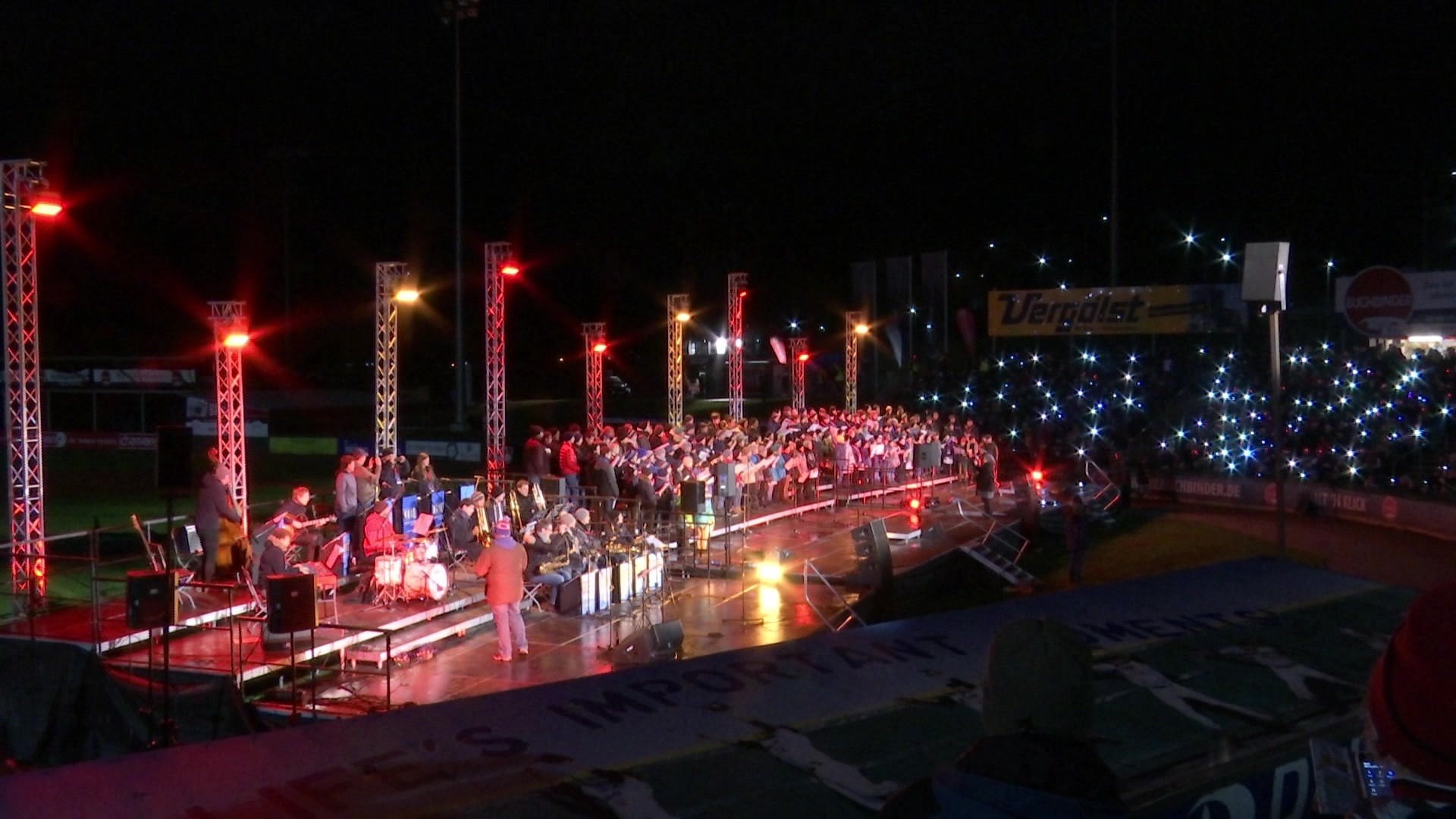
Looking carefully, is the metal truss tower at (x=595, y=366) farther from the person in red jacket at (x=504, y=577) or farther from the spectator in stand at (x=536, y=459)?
the person in red jacket at (x=504, y=577)

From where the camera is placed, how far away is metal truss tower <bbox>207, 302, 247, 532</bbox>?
16.3m

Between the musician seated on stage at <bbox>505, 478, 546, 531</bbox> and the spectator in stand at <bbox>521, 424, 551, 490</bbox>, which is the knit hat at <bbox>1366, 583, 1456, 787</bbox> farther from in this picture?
the spectator in stand at <bbox>521, 424, 551, 490</bbox>

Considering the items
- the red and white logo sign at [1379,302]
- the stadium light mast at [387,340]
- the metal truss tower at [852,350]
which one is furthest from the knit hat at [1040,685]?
the metal truss tower at [852,350]

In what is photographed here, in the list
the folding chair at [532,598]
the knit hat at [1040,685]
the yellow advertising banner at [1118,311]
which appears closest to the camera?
the knit hat at [1040,685]

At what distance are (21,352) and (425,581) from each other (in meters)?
5.79

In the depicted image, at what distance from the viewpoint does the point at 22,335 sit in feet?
47.0

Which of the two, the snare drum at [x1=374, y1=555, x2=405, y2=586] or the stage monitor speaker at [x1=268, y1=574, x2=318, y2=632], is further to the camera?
the snare drum at [x1=374, y1=555, x2=405, y2=586]

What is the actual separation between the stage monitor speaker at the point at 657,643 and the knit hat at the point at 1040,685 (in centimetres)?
958

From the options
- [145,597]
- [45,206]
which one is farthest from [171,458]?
[45,206]

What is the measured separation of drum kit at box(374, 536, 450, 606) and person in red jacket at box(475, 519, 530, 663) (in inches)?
69.0

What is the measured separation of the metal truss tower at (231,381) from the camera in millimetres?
16281

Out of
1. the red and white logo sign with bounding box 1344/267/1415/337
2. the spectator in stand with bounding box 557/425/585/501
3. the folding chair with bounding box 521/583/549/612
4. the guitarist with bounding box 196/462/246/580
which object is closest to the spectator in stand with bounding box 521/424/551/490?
the spectator in stand with bounding box 557/425/585/501

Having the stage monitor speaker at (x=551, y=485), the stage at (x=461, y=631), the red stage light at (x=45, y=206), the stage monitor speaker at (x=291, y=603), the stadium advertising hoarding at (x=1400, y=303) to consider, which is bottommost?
the stage at (x=461, y=631)

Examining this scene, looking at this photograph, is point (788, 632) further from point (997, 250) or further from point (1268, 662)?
point (997, 250)
